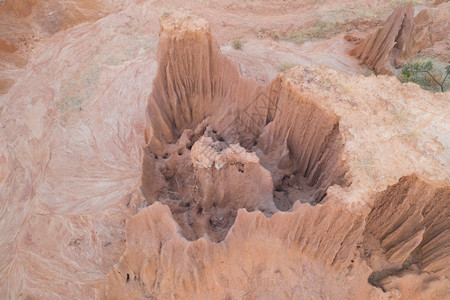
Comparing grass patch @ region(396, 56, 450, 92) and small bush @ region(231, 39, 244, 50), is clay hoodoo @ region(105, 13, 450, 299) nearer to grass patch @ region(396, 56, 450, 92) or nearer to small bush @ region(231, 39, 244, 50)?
grass patch @ region(396, 56, 450, 92)

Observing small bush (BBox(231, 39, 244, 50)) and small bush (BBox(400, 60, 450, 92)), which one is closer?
small bush (BBox(400, 60, 450, 92))

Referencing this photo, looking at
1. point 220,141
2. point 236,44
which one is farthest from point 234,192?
point 236,44

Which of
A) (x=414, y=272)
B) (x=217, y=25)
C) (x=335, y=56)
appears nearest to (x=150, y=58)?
(x=217, y=25)

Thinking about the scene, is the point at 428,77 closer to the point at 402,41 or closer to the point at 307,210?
the point at 402,41

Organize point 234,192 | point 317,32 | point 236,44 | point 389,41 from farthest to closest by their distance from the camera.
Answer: point 317,32
point 236,44
point 389,41
point 234,192

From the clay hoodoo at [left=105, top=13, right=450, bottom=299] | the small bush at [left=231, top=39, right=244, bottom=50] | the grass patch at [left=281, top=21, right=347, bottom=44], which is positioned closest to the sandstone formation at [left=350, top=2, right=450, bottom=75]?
the grass patch at [left=281, top=21, right=347, bottom=44]

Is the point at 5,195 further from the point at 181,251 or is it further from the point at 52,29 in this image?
the point at 52,29
